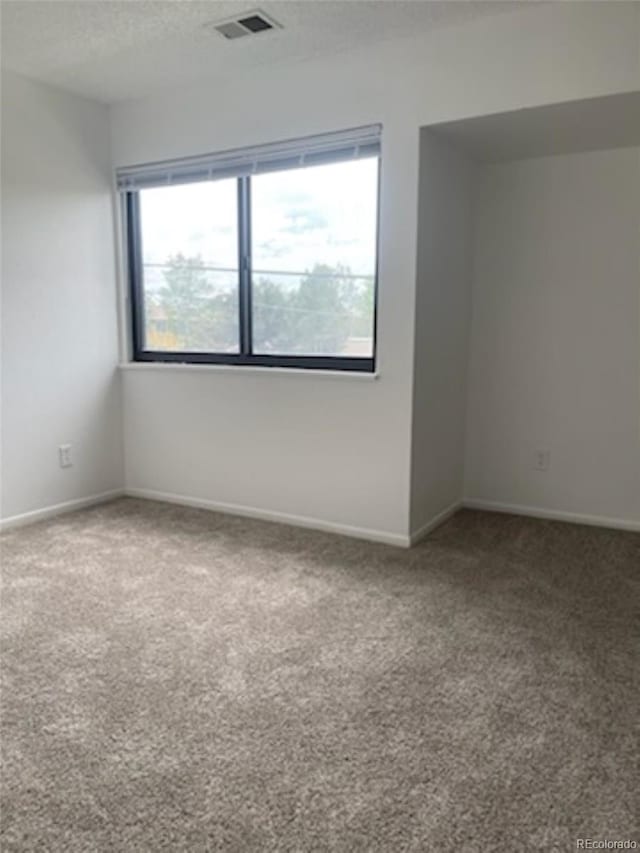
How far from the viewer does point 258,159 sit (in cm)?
346

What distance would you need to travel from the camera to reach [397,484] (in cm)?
328

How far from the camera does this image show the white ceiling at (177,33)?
2660mm

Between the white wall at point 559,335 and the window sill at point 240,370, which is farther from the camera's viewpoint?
the white wall at point 559,335

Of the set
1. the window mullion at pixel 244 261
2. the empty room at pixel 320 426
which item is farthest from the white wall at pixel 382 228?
the window mullion at pixel 244 261

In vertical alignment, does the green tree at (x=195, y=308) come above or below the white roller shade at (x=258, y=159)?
below

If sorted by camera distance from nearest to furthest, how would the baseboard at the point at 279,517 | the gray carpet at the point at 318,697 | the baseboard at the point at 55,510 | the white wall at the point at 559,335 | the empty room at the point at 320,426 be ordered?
the gray carpet at the point at 318,697 → the empty room at the point at 320,426 → the baseboard at the point at 279,517 → the white wall at the point at 559,335 → the baseboard at the point at 55,510

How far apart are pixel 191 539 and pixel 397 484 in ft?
3.74

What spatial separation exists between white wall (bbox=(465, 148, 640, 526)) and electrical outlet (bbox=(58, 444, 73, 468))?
2.50 meters

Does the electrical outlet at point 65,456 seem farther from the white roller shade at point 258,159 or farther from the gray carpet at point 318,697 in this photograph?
the white roller shade at point 258,159

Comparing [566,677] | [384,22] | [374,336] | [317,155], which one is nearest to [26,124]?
[317,155]

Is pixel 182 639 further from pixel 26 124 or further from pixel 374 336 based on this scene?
pixel 26 124

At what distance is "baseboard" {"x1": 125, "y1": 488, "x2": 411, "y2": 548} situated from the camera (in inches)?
131

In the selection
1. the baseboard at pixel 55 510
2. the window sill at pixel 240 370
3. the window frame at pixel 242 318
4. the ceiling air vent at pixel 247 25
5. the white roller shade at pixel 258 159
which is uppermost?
the ceiling air vent at pixel 247 25

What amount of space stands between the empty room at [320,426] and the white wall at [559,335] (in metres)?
0.02
